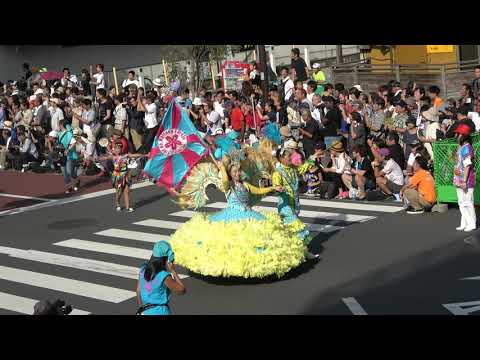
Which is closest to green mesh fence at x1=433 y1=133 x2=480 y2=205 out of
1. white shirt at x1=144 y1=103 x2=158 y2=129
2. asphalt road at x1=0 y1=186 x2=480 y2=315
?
asphalt road at x1=0 y1=186 x2=480 y2=315

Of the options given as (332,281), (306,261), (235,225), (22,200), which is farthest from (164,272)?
(22,200)

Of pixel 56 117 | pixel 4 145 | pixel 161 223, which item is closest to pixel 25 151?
pixel 56 117

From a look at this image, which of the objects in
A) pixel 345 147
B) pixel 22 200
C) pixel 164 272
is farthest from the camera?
pixel 22 200

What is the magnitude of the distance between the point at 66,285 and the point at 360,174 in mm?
7116

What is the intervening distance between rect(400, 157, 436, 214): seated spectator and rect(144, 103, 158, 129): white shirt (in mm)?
8740

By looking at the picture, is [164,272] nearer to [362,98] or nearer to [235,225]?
[235,225]

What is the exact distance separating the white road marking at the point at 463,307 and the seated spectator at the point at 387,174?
6514 millimetres

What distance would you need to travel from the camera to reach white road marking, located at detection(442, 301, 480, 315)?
10.3 metres

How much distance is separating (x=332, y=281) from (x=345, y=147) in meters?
7.29

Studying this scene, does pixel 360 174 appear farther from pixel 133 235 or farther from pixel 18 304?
pixel 18 304

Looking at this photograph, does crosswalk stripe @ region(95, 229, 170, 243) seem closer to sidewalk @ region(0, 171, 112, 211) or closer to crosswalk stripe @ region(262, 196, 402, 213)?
crosswalk stripe @ region(262, 196, 402, 213)

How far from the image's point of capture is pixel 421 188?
15.7 metres

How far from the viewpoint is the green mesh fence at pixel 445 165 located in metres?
15.4
